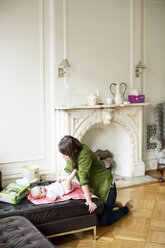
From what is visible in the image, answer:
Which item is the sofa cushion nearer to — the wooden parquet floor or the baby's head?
the baby's head

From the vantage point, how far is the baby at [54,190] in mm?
3082

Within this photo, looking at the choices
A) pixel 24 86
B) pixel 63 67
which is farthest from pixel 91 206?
pixel 63 67

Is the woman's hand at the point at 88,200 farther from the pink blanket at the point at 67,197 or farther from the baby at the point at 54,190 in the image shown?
the baby at the point at 54,190

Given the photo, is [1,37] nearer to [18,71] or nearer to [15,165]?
[18,71]

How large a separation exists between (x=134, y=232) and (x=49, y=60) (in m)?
2.67

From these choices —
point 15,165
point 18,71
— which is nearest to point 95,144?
point 15,165

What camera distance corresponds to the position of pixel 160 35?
5504 millimetres

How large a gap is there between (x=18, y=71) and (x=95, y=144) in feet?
5.92

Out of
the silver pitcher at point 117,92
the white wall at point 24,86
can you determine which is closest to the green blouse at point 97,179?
the white wall at point 24,86

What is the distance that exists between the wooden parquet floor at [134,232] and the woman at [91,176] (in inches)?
4.6

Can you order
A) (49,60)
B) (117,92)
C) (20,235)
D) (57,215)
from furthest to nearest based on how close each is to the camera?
(117,92) < (49,60) < (57,215) < (20,235)

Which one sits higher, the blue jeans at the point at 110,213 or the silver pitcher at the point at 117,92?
the silver pitcher at the point at 117,92

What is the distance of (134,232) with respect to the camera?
10.8ft

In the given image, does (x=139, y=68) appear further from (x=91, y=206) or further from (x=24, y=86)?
(x=91, y=206)
